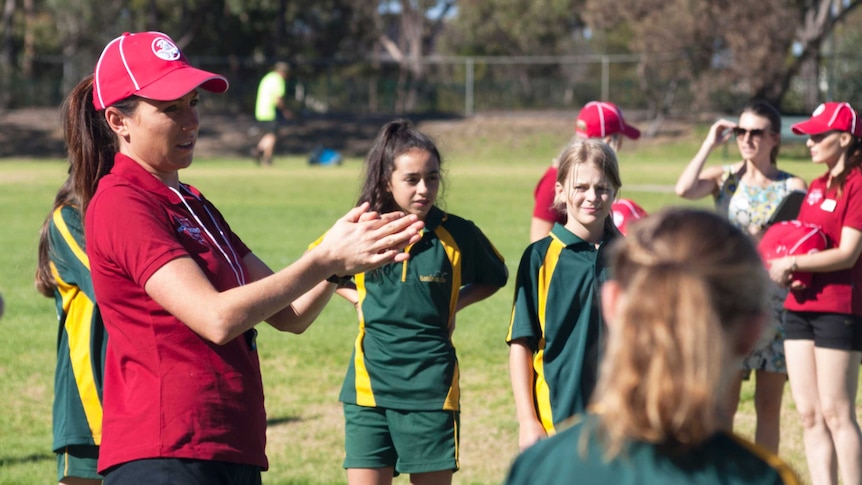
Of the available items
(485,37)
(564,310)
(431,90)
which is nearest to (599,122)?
(564,310)

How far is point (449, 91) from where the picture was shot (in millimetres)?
45906

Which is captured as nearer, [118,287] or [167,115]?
[118,287]

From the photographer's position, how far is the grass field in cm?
665

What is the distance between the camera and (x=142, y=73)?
121 inches

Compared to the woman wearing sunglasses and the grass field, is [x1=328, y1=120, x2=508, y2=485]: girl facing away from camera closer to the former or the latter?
the grass field

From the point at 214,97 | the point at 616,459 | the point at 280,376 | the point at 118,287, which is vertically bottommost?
the point at 280,376

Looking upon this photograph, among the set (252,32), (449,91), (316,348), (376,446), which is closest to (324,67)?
(252,32)

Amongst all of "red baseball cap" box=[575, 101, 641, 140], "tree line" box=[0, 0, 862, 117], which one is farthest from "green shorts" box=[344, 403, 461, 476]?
"tree line" box=[0, 0, 862, 117]

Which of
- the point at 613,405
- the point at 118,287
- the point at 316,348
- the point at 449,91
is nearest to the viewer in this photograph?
the point at 613,405

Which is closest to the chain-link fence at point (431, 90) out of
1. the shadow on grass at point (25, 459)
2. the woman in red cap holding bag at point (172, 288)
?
the shadow on grass at point (25, 459)

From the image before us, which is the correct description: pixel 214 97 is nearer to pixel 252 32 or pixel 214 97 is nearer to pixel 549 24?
pixel 252 32

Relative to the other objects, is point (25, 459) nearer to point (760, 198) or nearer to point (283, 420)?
point (283, 420)

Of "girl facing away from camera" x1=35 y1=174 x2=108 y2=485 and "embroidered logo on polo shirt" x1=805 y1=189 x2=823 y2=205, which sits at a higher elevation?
"embroidered logo on polo shirt" x1=805 y1=189 x2=823 y2=205

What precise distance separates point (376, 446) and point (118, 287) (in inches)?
77.9
